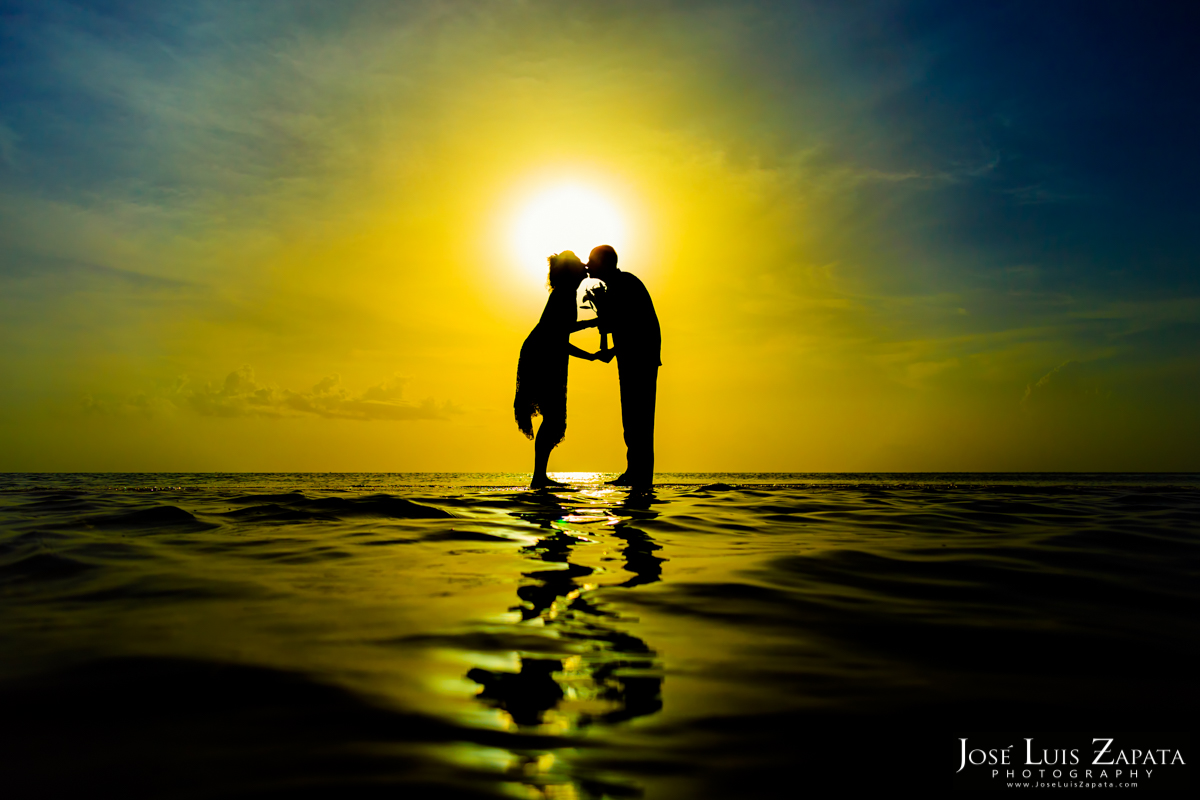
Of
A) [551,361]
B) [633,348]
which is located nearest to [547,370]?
[551,361]

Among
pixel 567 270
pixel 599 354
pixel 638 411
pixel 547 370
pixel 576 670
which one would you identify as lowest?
pixel 576 670

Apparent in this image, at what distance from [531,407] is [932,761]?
32.0ft

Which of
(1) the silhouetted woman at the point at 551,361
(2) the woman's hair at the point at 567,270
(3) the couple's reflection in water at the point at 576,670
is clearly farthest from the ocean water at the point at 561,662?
(2) the woman's hair at the point at 567,270

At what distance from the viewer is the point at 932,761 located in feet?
5.11

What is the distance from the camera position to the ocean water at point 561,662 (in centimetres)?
149

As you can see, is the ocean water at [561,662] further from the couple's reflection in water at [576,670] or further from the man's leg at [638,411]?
the man's leg at [638,411]

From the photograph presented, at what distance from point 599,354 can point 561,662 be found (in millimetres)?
8569

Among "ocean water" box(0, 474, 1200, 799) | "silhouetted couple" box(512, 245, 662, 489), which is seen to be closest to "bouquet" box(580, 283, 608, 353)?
"silhouetted couple" box(512, 245, 662, 489)

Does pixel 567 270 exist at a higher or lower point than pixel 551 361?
higher

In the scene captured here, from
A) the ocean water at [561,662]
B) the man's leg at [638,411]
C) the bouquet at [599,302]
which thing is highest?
the bouquet at [599,302]

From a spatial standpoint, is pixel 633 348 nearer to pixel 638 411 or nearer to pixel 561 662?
pixel 638 411

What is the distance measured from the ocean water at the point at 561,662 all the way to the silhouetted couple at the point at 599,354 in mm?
5446

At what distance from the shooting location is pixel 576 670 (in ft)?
6.88

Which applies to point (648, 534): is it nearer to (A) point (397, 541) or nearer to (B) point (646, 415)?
(A) point (397, 541)
